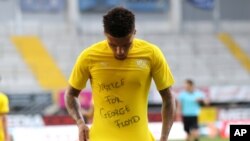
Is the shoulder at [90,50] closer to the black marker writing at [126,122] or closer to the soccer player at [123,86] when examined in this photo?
the soccer player at [123,86]

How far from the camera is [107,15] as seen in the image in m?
4.70

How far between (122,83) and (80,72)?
334 mm

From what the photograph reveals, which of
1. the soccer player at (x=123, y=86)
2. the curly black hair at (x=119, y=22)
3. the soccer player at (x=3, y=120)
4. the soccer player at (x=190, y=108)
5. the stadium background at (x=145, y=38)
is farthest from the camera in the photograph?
the stadium background at (x=145, y=38)

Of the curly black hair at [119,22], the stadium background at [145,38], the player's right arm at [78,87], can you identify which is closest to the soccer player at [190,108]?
the stadium background at [145,38]

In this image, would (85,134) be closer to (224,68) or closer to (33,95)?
(33,95)

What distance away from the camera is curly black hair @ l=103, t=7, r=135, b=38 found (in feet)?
15.4

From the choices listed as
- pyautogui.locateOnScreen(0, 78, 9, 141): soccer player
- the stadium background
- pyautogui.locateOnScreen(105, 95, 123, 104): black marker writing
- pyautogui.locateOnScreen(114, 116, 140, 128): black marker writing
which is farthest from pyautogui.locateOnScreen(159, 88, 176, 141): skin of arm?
the stadium background

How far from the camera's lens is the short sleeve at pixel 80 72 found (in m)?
5.04

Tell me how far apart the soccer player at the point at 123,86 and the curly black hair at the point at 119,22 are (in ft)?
0.75

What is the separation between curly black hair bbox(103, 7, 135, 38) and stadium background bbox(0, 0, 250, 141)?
16898mm

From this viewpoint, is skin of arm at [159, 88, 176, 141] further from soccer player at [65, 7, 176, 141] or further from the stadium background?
the stadium background

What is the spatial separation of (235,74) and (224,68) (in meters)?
0.56

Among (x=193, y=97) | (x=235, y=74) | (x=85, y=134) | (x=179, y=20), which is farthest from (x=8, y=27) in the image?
→ (x=85, y=134)

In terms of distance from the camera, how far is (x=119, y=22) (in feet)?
15.4
